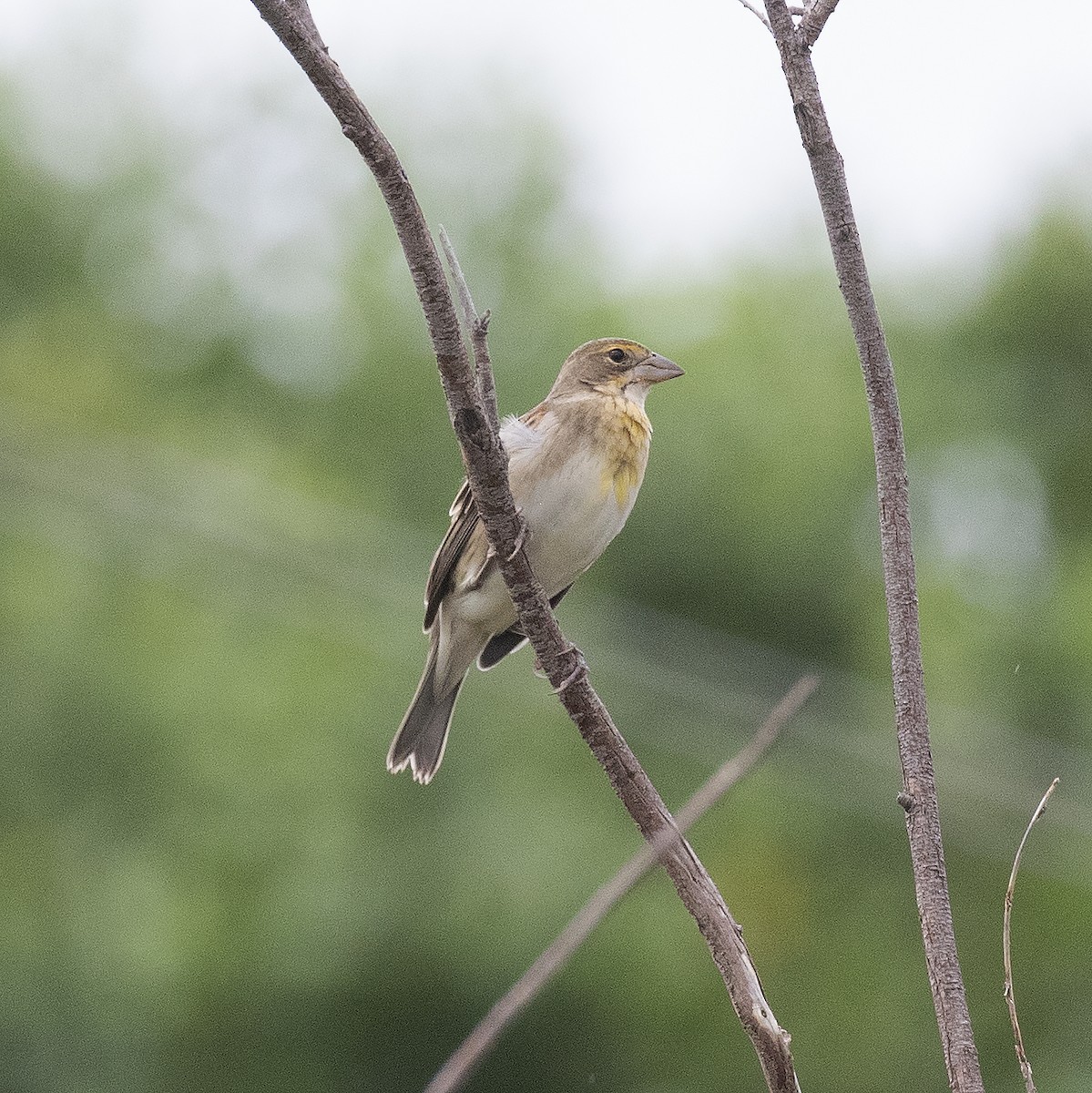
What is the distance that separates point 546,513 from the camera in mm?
5105

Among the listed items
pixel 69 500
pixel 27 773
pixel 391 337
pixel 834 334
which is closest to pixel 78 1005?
pixel 27 773

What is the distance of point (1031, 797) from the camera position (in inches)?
413

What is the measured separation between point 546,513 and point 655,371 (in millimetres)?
993

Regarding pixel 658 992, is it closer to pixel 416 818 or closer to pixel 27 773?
pixel 416 818

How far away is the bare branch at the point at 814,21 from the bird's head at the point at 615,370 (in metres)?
2.99

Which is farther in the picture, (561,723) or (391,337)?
(391,337)

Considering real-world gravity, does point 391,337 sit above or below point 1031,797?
above

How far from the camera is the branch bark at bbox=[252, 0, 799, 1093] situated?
2.35 meters

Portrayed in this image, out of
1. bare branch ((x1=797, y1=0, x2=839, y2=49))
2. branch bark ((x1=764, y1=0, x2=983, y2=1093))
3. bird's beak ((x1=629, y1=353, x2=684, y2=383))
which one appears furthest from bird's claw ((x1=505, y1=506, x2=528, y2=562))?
bird's beak ((x1=629, y1=353, x2=684, y2=383))

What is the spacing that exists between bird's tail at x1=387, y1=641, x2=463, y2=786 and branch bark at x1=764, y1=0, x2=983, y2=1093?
10.9 feet

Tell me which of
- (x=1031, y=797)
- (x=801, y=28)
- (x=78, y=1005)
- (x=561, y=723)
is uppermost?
(x=801, y=28)

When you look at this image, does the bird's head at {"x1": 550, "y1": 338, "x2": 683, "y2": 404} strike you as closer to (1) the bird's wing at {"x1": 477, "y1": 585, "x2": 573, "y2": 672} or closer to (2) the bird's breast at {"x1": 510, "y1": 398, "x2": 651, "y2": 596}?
(2) the bird's breast at {"x1": 510, "y1": 398, "x2": 651, "y2": 596}

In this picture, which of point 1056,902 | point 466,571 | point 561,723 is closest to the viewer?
point 466,571

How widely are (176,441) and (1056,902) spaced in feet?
27.7
